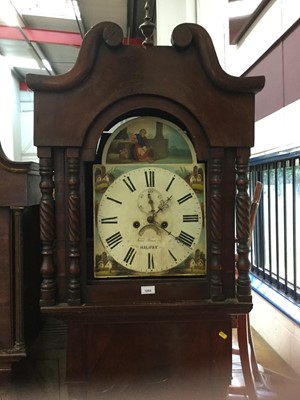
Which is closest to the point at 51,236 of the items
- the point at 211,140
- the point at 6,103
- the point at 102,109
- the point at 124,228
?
the point at 124,228

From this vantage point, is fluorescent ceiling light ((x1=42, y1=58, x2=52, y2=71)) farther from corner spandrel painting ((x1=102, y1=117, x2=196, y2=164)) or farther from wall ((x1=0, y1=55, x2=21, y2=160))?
corner spandrel painting ((x1=102, y1=117, x2=196, y2=164))

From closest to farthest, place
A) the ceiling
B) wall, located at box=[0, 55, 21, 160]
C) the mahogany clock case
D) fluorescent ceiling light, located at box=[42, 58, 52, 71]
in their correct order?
the mahogany clock case, the ceiling, fluorescent ceiling light, located at box=[42, 58, 52, 71], wall, located at box=[0, 55, 21, 160]

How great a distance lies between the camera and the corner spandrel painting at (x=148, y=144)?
79cm

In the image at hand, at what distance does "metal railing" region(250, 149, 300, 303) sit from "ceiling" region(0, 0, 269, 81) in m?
1.49

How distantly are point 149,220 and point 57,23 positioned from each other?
335cm

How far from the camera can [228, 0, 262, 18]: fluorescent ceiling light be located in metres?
1.80

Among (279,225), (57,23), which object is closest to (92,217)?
(279,225)

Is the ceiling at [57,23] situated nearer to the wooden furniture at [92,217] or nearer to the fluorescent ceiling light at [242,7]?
the fluorescent ceiling light at [242,7]

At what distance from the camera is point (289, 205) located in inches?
67.1

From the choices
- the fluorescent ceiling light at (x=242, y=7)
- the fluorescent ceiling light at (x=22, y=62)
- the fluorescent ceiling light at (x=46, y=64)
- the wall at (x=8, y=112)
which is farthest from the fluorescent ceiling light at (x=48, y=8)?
the wall at (x=8, y=112)

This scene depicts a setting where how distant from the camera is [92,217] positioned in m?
0.79

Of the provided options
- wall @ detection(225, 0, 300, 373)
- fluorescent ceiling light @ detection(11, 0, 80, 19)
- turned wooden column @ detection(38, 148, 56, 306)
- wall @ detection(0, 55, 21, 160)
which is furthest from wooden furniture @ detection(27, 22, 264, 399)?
wall @ detection(0, 55, 21, 160)

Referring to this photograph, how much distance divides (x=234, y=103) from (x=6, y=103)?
4.91 meters

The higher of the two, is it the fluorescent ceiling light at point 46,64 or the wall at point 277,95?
the fluorescent ceiling light at point 46,64
